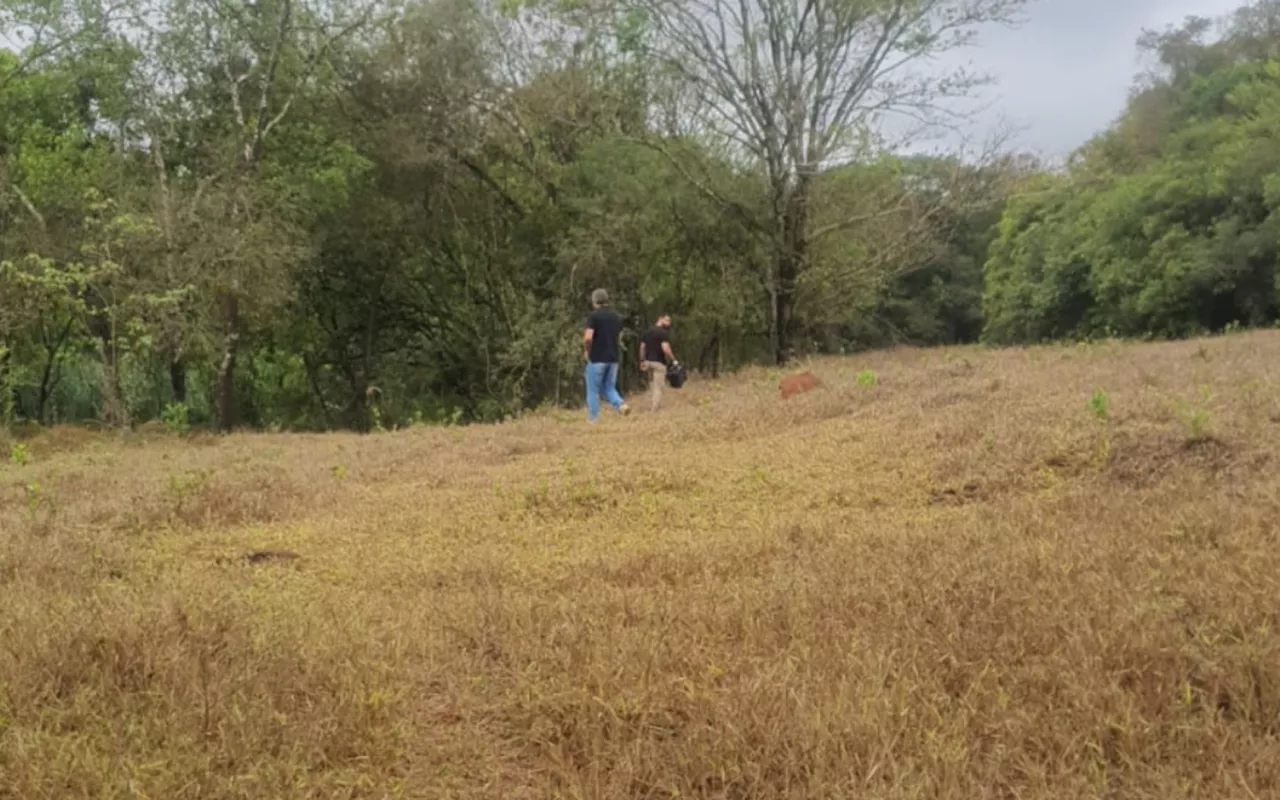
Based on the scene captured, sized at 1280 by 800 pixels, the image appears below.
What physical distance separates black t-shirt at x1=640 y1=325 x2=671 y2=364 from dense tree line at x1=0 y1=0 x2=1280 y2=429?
7.65 meters

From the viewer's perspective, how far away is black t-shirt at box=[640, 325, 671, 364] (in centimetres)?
1396

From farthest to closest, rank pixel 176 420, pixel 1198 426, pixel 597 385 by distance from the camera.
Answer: pixel 176 420 < pixel 597 385 < pixel 1198 426

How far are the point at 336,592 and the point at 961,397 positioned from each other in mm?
7015

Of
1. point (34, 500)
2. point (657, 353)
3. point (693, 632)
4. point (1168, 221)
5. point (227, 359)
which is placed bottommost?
point (693, 632)

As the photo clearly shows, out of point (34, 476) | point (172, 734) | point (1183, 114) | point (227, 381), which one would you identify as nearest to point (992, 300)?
point (1183, 114)

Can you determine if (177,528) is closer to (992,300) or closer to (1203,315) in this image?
(1203,315)

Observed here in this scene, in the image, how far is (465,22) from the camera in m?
22.9

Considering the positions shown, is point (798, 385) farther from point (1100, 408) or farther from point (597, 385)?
point (1100, 408)

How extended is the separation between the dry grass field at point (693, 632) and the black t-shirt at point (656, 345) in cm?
690

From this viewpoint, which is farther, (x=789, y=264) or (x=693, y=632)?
(x=789, y=264)

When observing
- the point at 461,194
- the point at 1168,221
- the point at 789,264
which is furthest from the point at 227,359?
the point at 1168,221

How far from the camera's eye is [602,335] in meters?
12.8

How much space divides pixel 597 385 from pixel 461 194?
47.5 ft

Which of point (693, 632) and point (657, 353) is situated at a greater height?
point (657, 353)
